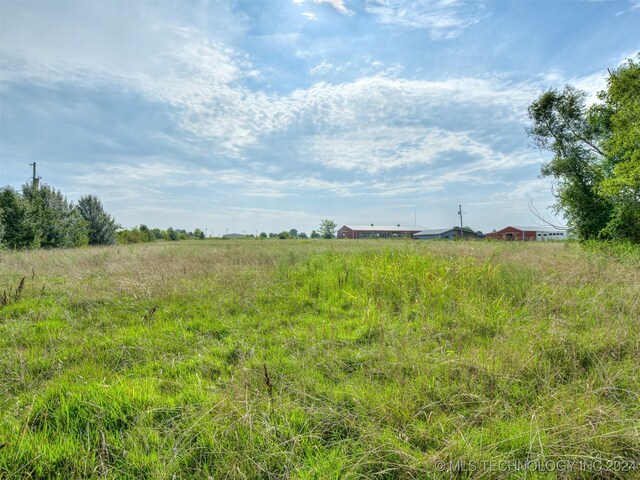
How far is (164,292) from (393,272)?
549 centimetres

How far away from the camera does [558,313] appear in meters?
4.56

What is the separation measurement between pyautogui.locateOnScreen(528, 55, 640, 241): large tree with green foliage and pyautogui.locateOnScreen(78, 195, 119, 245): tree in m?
42.9

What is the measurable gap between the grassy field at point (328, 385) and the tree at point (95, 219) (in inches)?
1341

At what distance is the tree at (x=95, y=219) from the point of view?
3206 cm

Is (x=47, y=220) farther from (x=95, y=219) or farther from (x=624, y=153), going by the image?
(x=624, y=153)

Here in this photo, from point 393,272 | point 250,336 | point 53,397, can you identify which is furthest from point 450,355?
point 53,397

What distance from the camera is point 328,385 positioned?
2.77 meters

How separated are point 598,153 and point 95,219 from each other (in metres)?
45.3

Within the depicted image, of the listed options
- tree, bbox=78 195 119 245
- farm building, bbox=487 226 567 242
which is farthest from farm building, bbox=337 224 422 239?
tree, bbox=78 195 119 245

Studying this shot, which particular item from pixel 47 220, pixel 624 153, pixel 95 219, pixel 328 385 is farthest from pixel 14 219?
pixel 624 153

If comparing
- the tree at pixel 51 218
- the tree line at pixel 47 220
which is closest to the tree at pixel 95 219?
the tree line at pixel 47 220

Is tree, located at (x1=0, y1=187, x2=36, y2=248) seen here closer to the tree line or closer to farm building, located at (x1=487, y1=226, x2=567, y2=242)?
the tree line

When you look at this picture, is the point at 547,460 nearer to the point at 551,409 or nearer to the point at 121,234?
the point at 551,409

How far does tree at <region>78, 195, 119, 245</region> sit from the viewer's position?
32.1 meters
